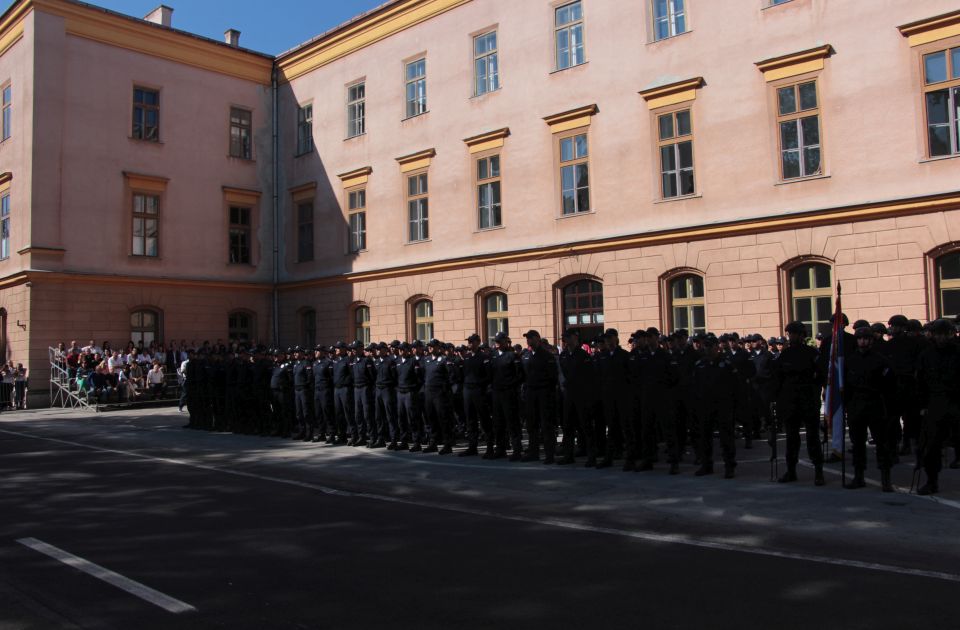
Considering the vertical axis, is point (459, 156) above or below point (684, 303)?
above

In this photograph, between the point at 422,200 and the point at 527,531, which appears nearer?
the point at 527,531

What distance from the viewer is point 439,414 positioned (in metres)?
13.4

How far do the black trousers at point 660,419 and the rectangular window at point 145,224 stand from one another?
23.2 meters

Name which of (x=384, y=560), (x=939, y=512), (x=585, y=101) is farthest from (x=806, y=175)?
(x=384, y=560)

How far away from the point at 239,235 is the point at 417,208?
909 cm

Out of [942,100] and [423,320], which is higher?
[942,100]

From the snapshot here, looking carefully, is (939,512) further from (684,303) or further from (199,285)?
(199,285)

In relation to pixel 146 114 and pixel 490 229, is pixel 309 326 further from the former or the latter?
pixel 490 229

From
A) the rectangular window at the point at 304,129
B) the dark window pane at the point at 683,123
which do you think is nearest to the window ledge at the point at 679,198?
the dark window pane at the point at 683,123

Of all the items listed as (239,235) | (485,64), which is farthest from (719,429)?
(239,235)

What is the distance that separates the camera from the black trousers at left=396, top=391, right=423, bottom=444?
13.8 meters

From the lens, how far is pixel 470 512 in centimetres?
862

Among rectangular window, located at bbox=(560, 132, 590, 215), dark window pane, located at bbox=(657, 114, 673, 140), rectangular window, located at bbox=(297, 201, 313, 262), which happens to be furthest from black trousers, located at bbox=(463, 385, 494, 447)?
rectangular window, located at bbox=(297, 201, 313, 262)

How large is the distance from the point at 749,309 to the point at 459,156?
10779 mm
